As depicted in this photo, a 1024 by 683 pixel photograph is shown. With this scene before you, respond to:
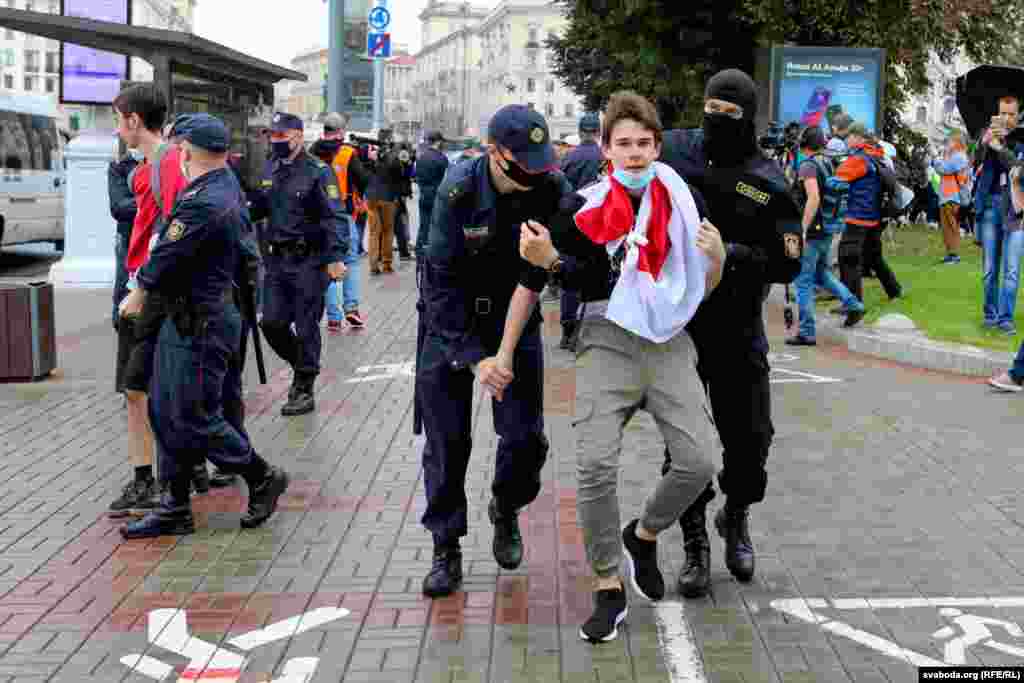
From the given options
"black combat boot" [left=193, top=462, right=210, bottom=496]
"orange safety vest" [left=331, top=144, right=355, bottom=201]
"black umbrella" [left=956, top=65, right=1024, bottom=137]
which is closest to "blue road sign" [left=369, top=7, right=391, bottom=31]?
"orange safety vest" [left=331, top=144, right=355, bottom=201]

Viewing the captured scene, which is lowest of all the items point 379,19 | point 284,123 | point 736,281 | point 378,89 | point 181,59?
point 736,281

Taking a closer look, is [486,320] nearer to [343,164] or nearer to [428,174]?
[343,164]

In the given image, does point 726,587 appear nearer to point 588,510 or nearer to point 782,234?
point 588,510

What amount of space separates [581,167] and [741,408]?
6.93 meters

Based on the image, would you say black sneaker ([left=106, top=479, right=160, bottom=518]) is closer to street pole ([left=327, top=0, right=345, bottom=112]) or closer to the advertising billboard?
the advertising billboard

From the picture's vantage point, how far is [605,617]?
491cm

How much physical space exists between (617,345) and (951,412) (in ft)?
16.9

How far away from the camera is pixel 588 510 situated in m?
4.86

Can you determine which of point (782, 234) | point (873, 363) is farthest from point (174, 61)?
point (782, 234)

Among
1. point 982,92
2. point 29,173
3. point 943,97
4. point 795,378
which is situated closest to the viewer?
point 795,378

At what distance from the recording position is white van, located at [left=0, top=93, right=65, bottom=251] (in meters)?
22.0

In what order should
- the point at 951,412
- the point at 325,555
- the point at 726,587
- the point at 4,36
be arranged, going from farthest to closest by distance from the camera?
1. the point at 4,36
2. the point at 951,412
3. the point at 325,555
4. the point at 726,587

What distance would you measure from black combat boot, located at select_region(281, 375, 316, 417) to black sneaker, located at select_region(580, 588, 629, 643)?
4.79 metres

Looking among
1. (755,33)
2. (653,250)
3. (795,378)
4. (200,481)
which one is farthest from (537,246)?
(755,33)
